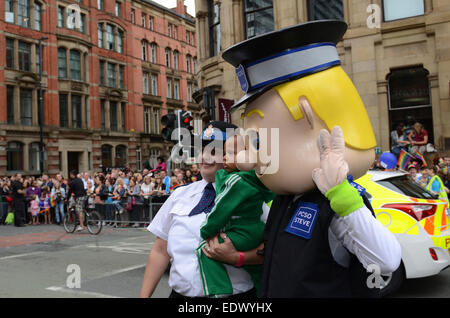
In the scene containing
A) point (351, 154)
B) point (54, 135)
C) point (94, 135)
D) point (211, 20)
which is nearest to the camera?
point (351, 154)

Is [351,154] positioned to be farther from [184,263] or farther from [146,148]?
[146,148]

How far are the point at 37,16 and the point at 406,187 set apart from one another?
3413 centimetres

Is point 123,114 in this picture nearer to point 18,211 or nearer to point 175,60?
point 175,60

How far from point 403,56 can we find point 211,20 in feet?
28.2

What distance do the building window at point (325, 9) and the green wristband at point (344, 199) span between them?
1373 centimetres

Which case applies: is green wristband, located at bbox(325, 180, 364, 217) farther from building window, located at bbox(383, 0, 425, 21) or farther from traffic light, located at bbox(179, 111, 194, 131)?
building window, located at bbox(383, 0, 425, 21)

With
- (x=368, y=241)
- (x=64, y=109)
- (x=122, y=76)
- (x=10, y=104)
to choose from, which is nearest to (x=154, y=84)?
(x=122, y=76)

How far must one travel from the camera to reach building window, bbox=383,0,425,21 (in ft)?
43.0

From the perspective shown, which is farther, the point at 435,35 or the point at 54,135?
the point at 54,135

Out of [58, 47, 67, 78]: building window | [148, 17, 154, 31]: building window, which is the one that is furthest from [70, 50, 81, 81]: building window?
[148, 17, 154, 31]: building window
